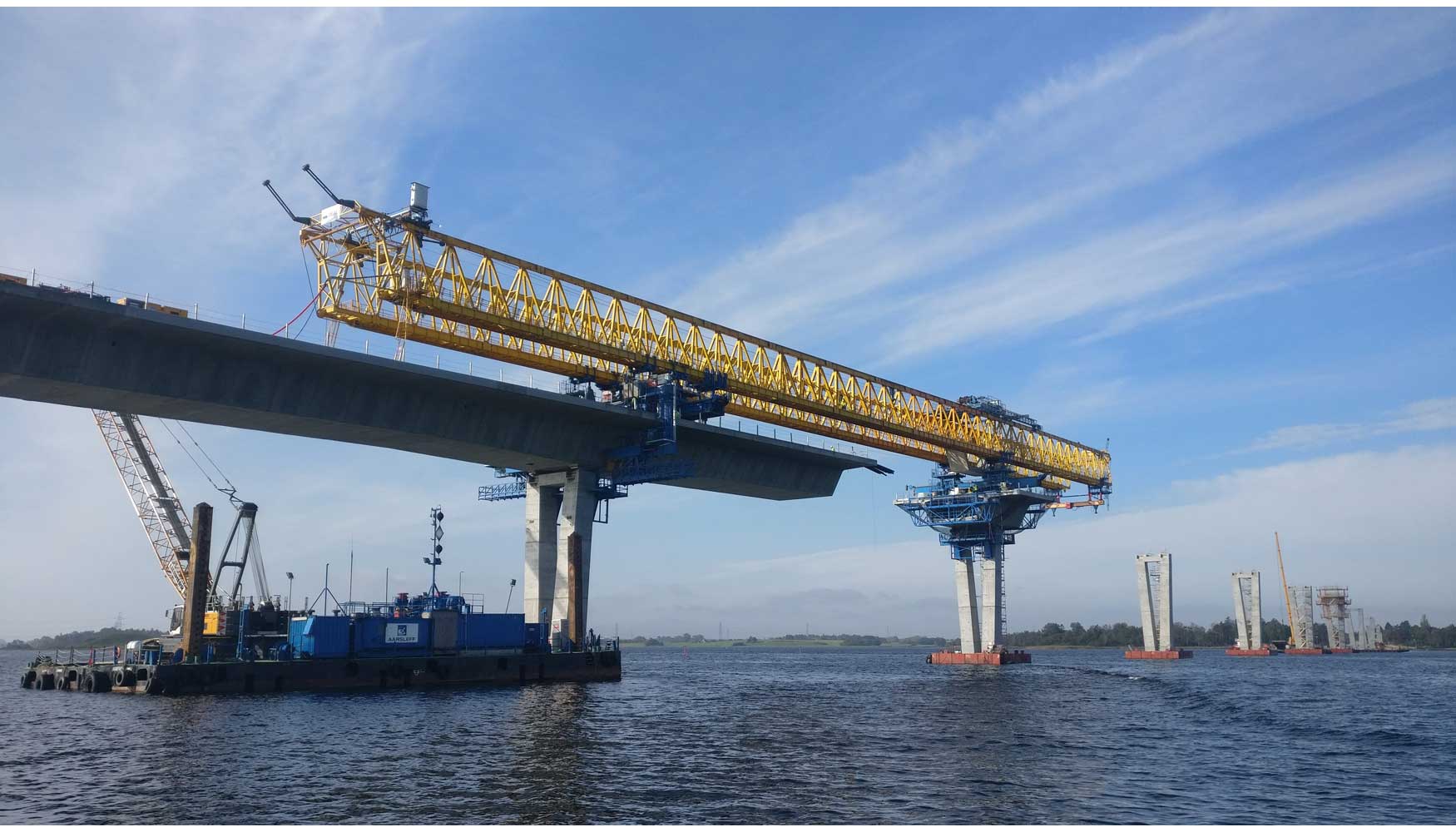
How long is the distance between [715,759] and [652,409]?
39643 mm

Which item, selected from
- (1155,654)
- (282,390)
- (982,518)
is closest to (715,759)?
(282,390)

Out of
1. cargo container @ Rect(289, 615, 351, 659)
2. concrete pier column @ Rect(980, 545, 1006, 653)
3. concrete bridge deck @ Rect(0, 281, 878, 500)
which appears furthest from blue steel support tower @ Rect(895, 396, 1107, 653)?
cargo container @ Rect(289, 615, 351, 659)

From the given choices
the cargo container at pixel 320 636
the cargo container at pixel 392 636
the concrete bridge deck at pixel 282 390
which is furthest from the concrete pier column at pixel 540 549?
the cargo container at pixel 320 636

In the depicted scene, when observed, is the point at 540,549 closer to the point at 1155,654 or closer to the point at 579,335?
the point at 579,335

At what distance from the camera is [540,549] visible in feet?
240

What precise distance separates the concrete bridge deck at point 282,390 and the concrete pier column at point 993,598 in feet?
148

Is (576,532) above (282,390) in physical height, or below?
below

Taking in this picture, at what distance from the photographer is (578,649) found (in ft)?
238

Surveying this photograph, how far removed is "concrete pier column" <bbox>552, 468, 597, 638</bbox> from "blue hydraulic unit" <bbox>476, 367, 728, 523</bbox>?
4.49 ft

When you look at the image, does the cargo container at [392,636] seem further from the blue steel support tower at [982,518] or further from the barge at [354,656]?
the blue steel support tower at [982,518]

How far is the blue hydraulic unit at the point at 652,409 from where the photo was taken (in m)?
72.1

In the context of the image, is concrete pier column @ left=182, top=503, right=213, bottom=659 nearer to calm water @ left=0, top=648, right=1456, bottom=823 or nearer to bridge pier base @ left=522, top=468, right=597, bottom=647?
calm water @ left=0, top=648, right=1456, bottom=823

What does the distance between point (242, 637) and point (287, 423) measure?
18273 millimetres

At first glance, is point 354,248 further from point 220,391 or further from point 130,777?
point 130,777
